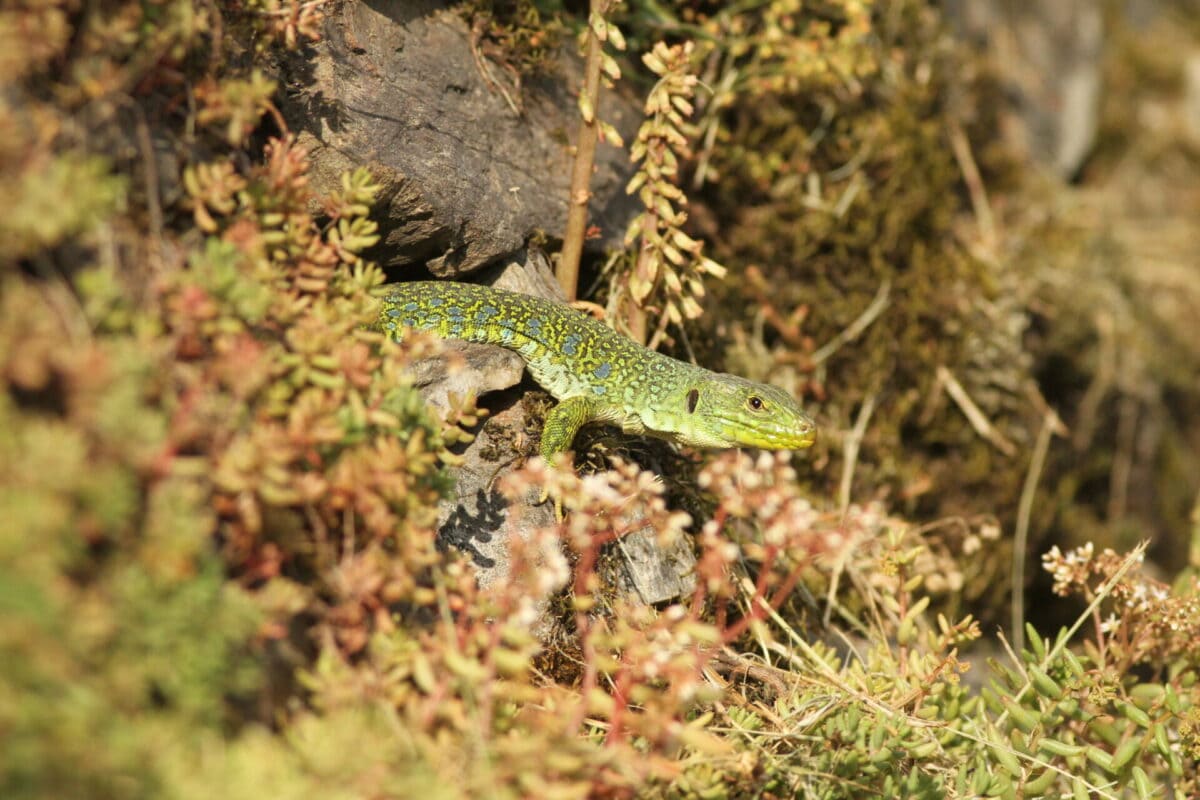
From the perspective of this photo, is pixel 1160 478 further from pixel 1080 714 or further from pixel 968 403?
pixel 1080 714

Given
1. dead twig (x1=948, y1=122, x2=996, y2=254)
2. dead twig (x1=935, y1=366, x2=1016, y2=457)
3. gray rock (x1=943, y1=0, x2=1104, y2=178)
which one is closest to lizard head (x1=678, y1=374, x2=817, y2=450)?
dead twig (x1=935, y1=366, x2=1016, y2=457)

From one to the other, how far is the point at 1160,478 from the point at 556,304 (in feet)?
15.9

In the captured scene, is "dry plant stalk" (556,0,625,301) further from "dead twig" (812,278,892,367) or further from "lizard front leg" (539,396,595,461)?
"dead twig" (812,278,892,367)

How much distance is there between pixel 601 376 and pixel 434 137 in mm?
1178

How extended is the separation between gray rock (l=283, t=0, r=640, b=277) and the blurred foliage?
0.38 meters

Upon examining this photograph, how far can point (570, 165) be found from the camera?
4.50m

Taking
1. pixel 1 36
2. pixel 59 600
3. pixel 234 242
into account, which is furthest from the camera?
pixel 234 242

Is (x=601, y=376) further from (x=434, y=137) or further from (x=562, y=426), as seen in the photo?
(x=434, y=137)

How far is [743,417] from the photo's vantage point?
3.59 m

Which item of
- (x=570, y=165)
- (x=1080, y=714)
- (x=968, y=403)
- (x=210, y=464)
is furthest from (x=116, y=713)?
(x=968, y=403)

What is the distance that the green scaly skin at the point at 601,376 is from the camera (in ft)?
11.8

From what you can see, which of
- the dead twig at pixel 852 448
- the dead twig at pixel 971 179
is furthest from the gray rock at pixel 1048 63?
the dead twig at pixel 852 448

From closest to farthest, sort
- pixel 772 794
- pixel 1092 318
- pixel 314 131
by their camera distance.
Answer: pixel 772 794, pixel 314 131, pixel 1092 318

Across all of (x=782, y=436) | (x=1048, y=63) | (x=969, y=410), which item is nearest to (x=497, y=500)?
(x=782, y=436)
